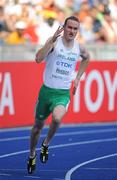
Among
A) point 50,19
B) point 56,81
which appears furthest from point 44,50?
point 50,19

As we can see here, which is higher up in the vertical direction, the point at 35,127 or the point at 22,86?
the point at 35,127

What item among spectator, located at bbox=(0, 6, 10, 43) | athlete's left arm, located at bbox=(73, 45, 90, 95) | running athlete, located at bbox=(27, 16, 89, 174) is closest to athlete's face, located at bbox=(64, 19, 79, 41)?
running athlete, located at bbox=(27, 16, 89, 174)

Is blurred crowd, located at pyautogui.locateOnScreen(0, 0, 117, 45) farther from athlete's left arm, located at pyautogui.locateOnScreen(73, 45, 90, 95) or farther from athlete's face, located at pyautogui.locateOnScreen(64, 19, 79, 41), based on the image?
athlete's face, located at pyautogui.locateOnScreen(64, 19, 79, 41)

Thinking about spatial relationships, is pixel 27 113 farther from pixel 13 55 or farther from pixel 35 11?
pixel 35 11

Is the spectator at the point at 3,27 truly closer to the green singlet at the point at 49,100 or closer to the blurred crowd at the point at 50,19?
the blurred crowd at the point at 50,19

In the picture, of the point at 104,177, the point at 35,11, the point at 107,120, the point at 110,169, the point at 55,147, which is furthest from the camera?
the point at 35,11

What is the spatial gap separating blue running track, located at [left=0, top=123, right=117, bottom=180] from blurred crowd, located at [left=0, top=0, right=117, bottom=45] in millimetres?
2639

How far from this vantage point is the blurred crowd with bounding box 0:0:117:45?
1811 centimetres

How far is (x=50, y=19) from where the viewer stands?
18453mm

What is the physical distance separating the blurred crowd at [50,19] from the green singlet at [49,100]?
22.2ft

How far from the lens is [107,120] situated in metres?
18.0

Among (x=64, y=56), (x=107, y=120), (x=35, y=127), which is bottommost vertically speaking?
(x=107, y=120)

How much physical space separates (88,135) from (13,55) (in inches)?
99.8

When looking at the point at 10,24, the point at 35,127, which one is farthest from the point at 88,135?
the point at 35,127
